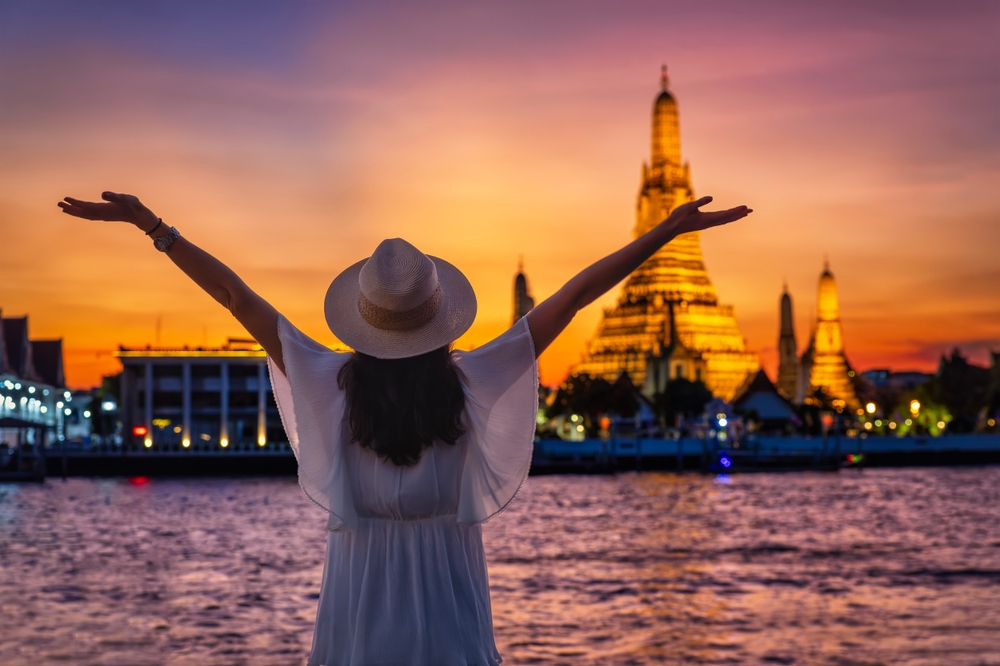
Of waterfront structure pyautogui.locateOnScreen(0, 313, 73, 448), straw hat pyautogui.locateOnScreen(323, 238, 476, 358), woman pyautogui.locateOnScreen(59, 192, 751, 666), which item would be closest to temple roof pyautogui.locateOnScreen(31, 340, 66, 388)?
waterfront structure pyautogui.locateOnScreen(0, 313, 73, 448)

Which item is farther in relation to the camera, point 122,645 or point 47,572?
point 47,572

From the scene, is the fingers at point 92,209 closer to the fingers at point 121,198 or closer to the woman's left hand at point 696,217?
the fingers at point 121,198

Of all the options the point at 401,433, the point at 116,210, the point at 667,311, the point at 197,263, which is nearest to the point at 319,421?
the point at 401,433

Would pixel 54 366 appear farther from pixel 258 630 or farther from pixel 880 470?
pixel 258 630

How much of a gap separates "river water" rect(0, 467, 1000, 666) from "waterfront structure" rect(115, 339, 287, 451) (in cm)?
3653

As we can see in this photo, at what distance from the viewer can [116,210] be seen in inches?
139

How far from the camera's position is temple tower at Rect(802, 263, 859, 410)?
366ft

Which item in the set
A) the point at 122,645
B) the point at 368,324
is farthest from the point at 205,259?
the point at 122,645

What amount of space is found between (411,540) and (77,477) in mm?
69009

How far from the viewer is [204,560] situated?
1079 inches

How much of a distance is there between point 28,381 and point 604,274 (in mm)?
82323

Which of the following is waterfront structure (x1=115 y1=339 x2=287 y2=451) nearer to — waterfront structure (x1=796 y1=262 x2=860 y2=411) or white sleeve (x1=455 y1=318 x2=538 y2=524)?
waterfront structure (x1=796 y1=262 x2=860 y2=411)

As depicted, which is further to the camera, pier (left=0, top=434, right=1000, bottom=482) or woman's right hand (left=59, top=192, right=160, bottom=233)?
pier (left=0, top=434, right=1000, bottom=482)

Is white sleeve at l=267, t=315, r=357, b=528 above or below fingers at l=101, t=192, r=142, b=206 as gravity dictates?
below
